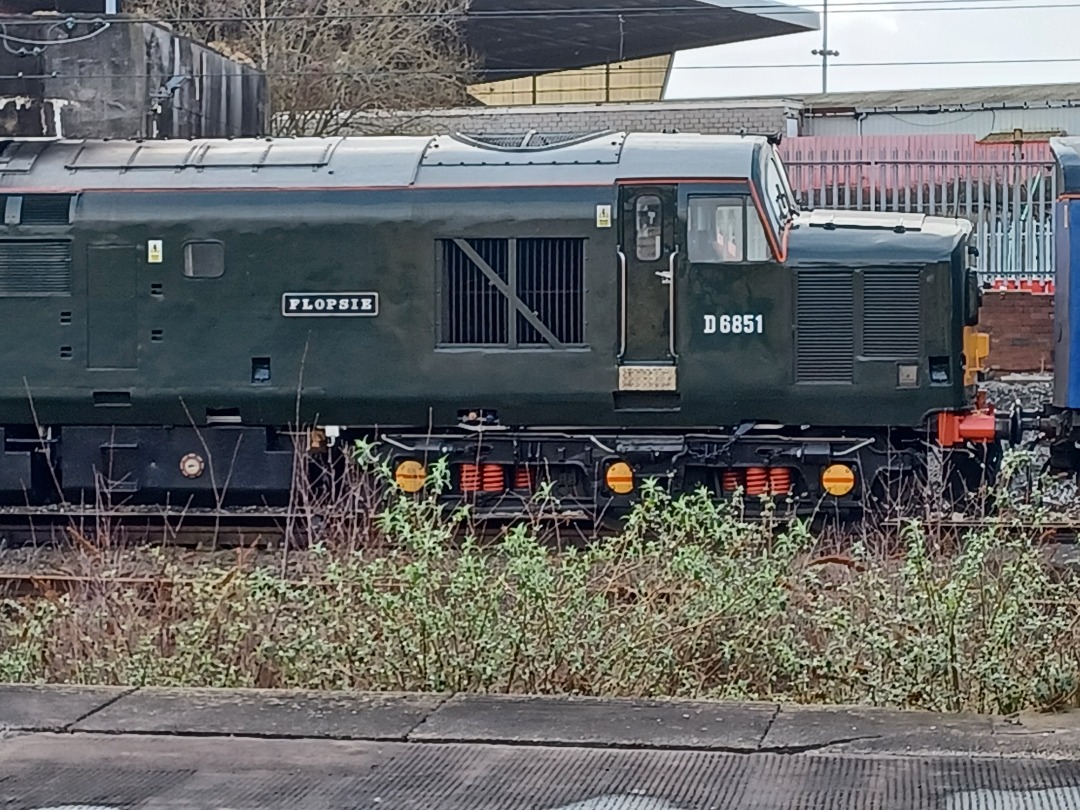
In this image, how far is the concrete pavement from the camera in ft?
15.8

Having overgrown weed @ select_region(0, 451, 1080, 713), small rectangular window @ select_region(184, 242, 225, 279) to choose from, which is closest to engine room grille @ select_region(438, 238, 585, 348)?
small rectangular window @ select_region(184, 242, 225, 279)

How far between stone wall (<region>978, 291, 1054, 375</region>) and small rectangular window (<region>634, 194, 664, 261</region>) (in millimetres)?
8907

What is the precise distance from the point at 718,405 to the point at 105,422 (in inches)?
187

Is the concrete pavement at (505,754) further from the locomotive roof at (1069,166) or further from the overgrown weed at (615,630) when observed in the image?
the locomotive roof at (1069,166)

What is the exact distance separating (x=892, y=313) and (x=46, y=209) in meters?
6.47

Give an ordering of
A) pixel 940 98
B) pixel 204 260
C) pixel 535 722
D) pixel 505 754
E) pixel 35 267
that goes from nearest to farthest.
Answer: pixel 505 754 → pixel 535 722 → pixel 204 260 → pixel 35 267 → pixel 940 98

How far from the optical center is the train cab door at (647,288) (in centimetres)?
1170

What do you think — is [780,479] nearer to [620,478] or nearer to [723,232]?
[620,478]

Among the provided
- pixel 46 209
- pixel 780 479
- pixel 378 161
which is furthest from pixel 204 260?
pixel 780 479

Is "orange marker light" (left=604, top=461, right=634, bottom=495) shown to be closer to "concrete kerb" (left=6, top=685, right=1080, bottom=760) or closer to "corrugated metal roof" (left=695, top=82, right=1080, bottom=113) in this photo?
"concrete kerb" (left=6, top=685, right=1080, bottom=760)

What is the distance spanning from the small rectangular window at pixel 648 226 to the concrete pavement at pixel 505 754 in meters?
6.08

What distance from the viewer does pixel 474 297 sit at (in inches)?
472

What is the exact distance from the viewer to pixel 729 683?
22.9 ft

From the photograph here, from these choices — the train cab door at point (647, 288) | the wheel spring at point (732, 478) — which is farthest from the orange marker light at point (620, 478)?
the wheel spring at point (732, 478)
